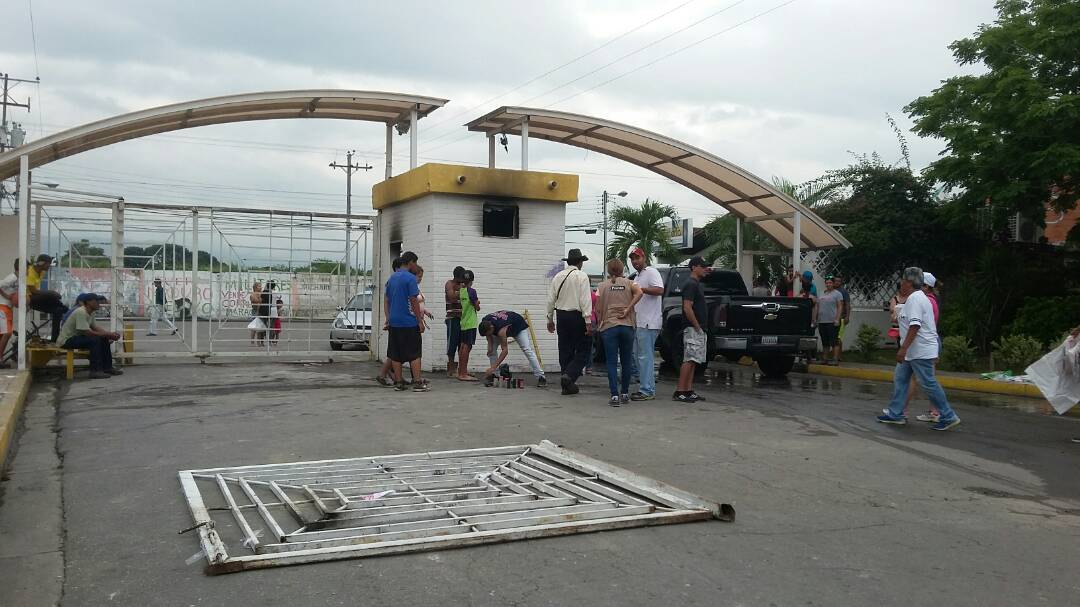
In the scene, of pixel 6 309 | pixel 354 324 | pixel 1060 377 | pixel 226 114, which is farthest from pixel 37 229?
pixel 1060 377

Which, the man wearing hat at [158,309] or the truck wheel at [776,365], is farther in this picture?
the truck wheel at [776,365]

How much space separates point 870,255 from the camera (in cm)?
1950

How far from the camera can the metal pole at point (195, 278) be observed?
14000mm

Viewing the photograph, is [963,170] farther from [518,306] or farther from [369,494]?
[369,494]

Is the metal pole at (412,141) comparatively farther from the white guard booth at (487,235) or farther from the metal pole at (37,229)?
the metal pole at (37,229)

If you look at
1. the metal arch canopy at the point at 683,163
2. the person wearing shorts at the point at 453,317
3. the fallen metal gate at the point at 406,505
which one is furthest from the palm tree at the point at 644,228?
the fallen metal gate at the point at 406,505

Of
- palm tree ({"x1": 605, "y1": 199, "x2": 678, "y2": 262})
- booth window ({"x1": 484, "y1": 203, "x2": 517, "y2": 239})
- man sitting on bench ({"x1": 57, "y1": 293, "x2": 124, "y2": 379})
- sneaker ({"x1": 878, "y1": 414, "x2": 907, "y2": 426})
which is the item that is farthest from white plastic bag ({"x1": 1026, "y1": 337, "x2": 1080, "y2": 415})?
palm tree ({"x1": 605, "y1": 199, "x2": 678, "y2": 262})

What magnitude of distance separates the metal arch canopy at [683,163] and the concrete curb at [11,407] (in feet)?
25.2

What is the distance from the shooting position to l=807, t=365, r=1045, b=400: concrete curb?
40.9 ft

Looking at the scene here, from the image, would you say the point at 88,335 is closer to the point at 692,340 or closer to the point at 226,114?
the point at 226,114

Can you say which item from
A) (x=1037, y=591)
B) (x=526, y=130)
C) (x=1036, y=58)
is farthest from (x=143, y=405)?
(x=1036, y=58)

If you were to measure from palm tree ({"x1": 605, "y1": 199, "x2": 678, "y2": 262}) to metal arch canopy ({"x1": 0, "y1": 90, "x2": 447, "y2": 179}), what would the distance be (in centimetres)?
1780

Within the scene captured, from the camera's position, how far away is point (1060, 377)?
28.4ft

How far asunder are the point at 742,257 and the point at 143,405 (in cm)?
1317
